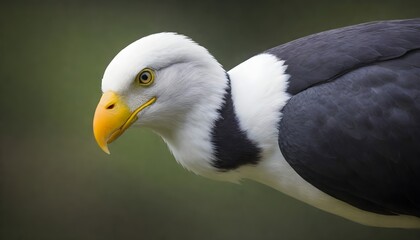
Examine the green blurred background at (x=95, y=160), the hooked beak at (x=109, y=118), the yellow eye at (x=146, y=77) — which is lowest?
the green blurred background at (x=95, y=160)

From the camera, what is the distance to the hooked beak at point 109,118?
1577 mm

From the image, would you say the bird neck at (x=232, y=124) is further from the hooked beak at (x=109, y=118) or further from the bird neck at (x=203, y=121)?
the hooked beak at (x=109, y=118)

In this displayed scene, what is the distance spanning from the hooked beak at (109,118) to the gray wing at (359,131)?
39 cm

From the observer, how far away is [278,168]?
169 centimetres

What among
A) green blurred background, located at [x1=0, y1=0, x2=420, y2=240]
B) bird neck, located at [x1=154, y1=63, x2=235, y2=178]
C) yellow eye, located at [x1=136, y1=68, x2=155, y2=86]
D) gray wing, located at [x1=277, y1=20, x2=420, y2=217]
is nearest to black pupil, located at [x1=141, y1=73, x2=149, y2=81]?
yellow eye, located at [x1=136, y1=68, x2=155, y2=86]

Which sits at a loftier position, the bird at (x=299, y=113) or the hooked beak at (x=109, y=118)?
the hooked beak at (x=109, y=118)

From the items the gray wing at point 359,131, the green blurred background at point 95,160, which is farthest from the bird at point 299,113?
the green blurred background at point 95,160

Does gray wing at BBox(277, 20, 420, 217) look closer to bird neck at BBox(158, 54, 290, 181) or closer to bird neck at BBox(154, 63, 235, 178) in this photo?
bird neck at BBox(158, 54, 290, 181)

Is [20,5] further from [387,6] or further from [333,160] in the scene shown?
[333,160]

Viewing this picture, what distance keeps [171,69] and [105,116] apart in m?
0.21

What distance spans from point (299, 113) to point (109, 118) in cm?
46

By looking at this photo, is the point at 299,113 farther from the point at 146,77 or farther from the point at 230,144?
the point at 146,77

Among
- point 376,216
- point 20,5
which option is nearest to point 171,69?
point 376,216

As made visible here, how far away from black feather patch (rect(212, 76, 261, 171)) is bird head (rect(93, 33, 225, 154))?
8cm
